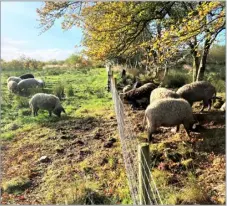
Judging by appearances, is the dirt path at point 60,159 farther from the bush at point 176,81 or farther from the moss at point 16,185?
the bush at point 176,81

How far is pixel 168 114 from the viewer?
17.6ft

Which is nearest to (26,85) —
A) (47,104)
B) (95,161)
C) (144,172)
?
(47,104)

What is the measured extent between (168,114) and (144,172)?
287 cm

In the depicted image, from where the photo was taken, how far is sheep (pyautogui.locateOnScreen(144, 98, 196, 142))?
5.39 m

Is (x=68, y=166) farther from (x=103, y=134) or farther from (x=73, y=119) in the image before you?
(x=73, y=119)

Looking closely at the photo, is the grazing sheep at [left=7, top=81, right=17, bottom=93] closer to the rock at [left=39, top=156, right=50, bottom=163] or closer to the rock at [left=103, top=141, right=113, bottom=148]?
the rock at [left=39, top=156, right=50, bottom=163]

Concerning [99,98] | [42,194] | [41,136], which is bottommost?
[42,194]

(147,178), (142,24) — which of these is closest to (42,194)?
(147,178)

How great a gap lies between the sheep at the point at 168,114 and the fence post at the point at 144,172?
8.83ft

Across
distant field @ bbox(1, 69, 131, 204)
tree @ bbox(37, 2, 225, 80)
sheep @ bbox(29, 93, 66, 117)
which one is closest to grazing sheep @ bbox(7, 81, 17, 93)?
distant field @ bbox(1, 69, 131, 204)

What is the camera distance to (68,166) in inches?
204

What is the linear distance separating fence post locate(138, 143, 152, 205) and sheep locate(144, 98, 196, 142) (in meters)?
2.69

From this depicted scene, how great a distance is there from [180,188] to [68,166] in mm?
1905

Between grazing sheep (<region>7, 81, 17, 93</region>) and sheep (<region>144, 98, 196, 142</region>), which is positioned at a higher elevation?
grazing sheep (<region>7, 81, 17, 93</region>)
